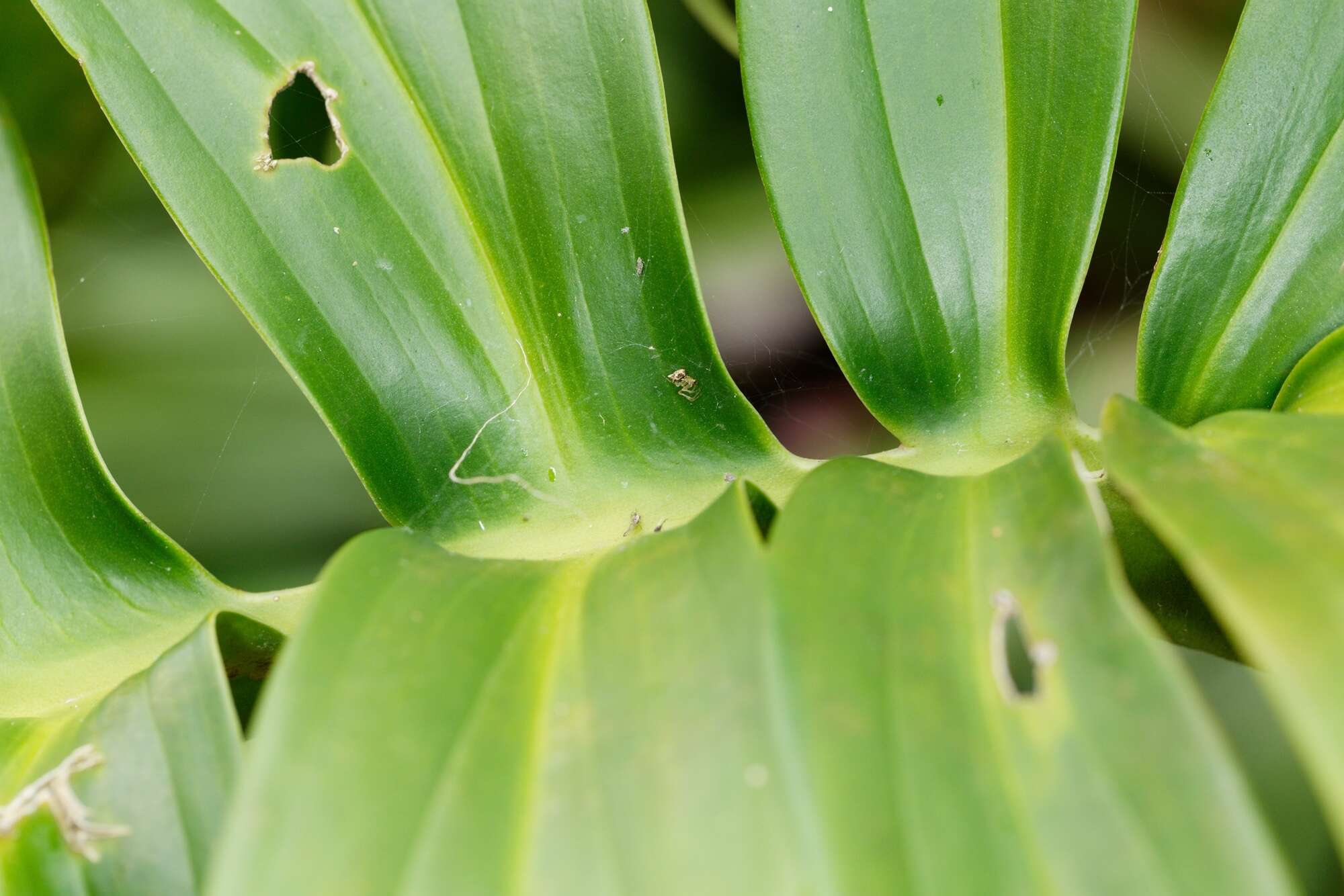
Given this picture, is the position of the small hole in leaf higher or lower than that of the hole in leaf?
lower

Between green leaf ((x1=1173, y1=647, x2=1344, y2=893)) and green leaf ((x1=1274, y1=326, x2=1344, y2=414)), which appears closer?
green leaf ((x1=1274, y1=326, x2=1344, y2=414))

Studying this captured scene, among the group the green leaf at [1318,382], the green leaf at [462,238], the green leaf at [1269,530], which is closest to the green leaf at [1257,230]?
the green leaf at [1318,382]

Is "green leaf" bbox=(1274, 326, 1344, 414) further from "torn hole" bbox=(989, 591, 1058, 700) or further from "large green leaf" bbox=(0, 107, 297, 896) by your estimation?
"large green leaf" bbox=(0, 107, 297, 896)

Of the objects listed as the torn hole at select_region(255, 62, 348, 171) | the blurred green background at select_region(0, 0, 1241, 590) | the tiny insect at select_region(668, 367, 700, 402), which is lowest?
the tiny insect at select_region(668, 367, 700, 402)

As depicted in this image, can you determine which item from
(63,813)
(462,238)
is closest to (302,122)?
(462,238)

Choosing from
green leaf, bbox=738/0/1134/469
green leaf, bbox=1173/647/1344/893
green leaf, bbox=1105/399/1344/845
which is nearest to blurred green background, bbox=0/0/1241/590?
green leaf, bbox=1173/647/1344/893

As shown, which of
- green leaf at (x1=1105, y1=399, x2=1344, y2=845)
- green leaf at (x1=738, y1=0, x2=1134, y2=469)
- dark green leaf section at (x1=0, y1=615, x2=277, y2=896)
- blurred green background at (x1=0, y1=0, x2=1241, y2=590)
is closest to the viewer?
green leaf at (x1=1105, y1=399, x2=1344, y2=845)

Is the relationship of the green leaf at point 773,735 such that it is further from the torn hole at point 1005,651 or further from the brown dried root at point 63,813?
the brown dried root at point 63,813

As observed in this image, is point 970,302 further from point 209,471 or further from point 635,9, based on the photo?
point 209,471
